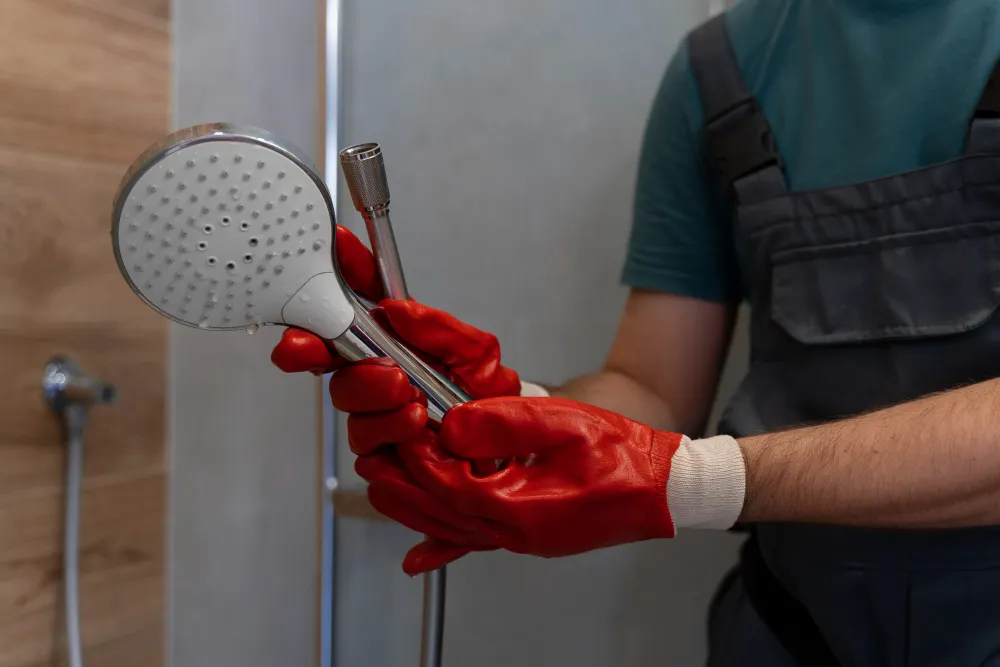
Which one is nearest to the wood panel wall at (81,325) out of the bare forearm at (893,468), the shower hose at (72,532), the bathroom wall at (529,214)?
the shower hose at (72,532)

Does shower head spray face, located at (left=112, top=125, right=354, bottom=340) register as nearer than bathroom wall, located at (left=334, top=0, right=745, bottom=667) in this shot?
Yes

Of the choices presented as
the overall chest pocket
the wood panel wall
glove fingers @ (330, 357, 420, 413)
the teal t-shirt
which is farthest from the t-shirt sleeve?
the wood panel wall

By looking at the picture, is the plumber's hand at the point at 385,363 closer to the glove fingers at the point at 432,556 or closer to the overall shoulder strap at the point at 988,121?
the glove fingers at the point at 432,556

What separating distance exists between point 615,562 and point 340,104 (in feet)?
1.82

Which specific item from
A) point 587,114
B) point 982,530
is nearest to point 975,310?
point 982,530

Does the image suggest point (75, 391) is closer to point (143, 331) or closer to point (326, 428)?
point (143, 331)

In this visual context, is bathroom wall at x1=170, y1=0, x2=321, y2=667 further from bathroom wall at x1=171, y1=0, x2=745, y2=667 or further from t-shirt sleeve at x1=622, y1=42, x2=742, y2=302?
t-shirt sleeve at x1=622, y1=42, x2=742, y2=302

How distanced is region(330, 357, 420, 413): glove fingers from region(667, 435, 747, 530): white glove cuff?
17cm

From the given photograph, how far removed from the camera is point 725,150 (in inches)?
24.7

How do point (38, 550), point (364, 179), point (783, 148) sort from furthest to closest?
point (38, 550) → point (783, 148) → point (364, 179)

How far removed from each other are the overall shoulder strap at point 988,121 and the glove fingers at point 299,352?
17.4 inches

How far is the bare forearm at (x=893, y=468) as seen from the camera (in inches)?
17.3

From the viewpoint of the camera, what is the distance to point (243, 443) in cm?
87

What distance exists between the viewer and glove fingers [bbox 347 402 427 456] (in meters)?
0.47
